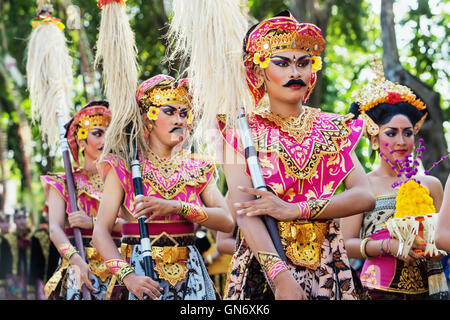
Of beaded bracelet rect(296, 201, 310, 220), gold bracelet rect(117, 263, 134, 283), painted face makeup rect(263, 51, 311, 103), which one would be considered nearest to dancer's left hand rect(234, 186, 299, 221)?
beaded bracelet rect(296, 201, 310, 220)

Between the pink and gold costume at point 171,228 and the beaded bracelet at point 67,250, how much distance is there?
779 millimetres

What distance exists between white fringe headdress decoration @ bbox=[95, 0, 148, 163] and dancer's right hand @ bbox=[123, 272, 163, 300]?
33.8 inches

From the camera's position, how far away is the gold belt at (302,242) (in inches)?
147

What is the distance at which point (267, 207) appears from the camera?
360 cm

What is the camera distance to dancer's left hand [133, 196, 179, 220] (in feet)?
14.6

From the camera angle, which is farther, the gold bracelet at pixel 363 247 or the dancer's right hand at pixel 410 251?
the gold bracelet at pixel 363 247

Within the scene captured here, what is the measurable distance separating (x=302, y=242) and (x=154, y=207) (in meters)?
1.10

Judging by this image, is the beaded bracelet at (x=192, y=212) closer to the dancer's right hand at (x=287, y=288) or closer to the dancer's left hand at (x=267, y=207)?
the dancer's left hand at (x=267, y=207)

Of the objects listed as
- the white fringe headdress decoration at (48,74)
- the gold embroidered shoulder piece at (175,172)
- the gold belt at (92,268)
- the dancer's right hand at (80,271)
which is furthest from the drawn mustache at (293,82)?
the white fringe headdress decoration at (48,74)

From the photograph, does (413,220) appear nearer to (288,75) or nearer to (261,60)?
(288,75)

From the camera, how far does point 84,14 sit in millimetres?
11359

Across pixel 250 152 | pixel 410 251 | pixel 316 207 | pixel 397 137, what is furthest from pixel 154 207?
pixel 397 137
